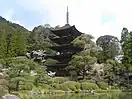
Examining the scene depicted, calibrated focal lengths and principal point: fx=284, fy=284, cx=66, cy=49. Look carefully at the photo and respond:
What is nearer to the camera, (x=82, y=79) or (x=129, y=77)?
(x=82, y=79)

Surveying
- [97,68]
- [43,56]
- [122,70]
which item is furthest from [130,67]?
[43,56]

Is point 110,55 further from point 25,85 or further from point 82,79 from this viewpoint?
point 25,85

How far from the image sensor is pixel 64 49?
167 ft

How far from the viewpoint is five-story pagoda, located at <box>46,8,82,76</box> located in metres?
48.7

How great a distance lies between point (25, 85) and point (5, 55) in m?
18.7

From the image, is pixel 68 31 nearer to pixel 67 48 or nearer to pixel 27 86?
pixel 67 48

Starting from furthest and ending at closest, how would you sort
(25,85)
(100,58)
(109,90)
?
(100,58), (109,90), (25,85)

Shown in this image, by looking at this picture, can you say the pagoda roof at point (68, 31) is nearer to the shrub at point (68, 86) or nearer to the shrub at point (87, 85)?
the shrub at point (87, 85)

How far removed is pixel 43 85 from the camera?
34938 mm

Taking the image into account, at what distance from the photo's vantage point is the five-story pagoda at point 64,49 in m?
48.7

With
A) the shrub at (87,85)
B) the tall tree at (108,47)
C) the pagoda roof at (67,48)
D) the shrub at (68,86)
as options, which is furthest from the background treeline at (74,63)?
the shrub at (87,85)

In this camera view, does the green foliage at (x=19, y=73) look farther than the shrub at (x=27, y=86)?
No

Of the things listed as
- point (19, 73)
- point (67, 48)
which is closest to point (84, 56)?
point (67, 48)

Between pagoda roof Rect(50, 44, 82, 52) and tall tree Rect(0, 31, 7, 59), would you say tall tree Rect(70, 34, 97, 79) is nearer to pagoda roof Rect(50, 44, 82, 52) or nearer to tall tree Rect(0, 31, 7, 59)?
pagoda roof Rect(50, 44, 82, 52)
